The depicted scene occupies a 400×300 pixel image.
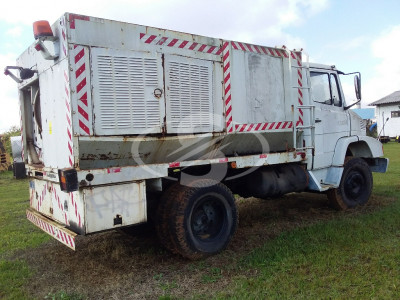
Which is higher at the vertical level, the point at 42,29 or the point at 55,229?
the point at 42,29

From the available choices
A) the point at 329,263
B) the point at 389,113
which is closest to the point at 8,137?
the point at 329,263

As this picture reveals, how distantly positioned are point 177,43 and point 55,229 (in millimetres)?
2755

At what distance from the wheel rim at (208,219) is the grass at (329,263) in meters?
0.59

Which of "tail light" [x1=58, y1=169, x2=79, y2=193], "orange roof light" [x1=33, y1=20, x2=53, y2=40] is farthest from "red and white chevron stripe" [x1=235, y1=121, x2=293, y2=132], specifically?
"orange roof light" [x1=33, y1=20, x2=53, y2=40]

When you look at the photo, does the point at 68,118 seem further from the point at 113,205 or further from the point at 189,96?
the point at 189,96

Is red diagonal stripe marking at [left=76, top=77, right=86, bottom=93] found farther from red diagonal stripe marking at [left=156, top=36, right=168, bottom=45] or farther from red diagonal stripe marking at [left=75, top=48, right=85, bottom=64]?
red diagonal stripe marking at [left=156, top=36, right=168, bottom=45]

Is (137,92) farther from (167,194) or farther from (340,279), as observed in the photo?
(340,279)

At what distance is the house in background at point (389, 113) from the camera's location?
33.4 meters

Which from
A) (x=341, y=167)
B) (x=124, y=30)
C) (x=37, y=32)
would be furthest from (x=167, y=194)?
(x=341, y=167)

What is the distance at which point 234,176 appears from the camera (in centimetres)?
547

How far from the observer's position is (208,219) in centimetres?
485

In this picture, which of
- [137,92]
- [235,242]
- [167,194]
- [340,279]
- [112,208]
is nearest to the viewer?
[340,279]

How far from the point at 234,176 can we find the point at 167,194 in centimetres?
132

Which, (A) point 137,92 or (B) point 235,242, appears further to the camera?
(B) point 235,242
